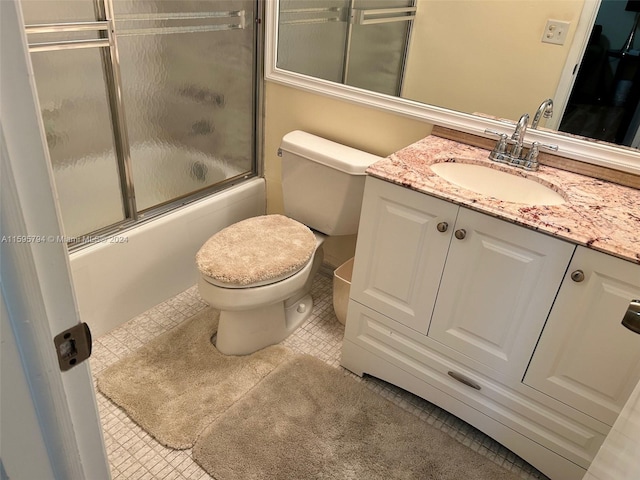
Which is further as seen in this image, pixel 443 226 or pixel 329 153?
pixel 329 153

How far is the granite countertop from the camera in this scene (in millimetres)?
1258

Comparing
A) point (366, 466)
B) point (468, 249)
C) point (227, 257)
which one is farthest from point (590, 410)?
point (227, 257)

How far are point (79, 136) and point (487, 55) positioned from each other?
168cm

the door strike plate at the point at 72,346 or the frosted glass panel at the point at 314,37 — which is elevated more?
the frosted glass panel at the point at 314,37

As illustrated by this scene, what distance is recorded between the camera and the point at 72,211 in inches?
70.2

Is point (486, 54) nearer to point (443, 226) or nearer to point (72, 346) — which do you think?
point (443, 226)

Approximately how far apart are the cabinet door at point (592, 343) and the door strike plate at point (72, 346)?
115cm

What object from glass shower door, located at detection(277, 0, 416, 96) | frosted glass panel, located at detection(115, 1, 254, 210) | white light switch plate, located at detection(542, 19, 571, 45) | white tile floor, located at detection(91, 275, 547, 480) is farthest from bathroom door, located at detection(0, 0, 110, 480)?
white light switch plate, located at detection(542, 19, 571, 45)

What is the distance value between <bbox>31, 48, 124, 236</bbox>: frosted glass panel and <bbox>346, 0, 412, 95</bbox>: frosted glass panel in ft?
3.60

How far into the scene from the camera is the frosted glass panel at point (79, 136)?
61.9 inches

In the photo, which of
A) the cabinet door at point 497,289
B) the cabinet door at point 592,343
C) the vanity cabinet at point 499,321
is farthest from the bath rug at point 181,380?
the cabinet door at point 592,343

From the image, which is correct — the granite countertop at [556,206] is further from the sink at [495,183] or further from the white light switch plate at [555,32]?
the white light switch plate at [555,32]

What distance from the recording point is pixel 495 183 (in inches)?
66.0

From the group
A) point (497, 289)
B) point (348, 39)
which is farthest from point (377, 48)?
point (497, 289)
